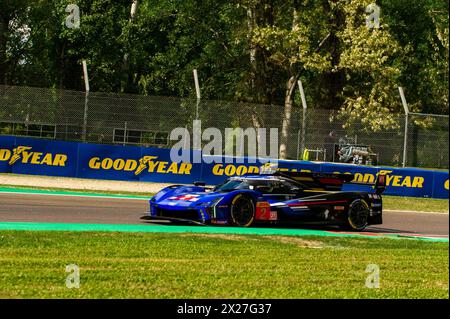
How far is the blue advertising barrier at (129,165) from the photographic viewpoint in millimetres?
24281

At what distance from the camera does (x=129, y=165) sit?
978 inches

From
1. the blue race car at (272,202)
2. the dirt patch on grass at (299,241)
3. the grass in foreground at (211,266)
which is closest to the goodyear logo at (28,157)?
the blue race car at (272,202)

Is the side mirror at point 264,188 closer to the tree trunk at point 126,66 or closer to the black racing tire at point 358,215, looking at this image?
the black racing tire at point 358,215

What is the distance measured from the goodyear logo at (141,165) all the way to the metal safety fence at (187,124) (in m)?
Answer: 0.48

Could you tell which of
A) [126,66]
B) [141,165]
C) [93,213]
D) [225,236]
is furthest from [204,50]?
[225,236]

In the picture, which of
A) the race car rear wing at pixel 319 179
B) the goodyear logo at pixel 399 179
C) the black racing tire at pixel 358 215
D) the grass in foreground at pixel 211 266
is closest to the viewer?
the grass in foreground at pixel 211 266

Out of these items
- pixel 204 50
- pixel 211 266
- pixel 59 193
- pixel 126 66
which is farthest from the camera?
pixel 126 66

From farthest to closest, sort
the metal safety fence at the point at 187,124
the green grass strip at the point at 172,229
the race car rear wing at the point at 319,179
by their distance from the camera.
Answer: the metal safety fence at the point at 187,124 < the race car rear wing at the point at 319,179 < the green grass strip at the point at 172,229

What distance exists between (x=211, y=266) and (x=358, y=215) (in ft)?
21.6

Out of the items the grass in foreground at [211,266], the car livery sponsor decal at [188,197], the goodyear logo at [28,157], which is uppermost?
the goodyear logo at [28,157]

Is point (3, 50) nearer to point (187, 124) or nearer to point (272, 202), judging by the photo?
point (187, 124)

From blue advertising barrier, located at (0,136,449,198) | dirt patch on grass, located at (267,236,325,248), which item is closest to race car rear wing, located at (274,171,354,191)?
dirt patch on grass, located at (267,236,325,248)

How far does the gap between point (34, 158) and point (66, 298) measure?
1680 cm

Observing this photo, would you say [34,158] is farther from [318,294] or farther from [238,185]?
[318,294]
